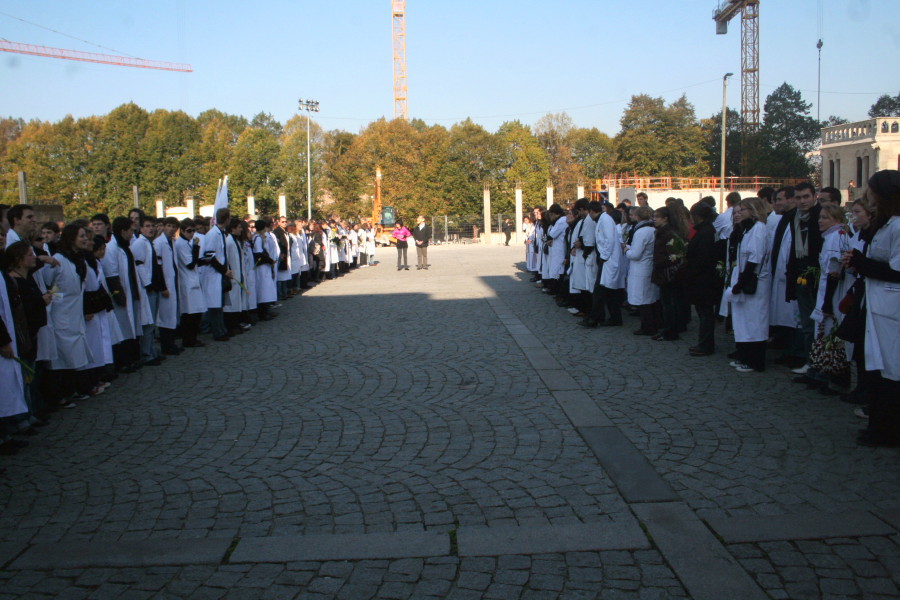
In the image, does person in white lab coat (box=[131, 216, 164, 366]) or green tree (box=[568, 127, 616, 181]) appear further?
green tree (box=[568, 127, 616, 181])

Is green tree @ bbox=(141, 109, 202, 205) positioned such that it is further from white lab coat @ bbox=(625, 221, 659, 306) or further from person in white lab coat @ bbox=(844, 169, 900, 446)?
person in white lab coat @ bbox=(844, 169, 900, 446)

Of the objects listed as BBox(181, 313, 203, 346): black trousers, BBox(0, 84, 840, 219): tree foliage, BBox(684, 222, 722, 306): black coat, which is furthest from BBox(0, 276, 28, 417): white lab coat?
BBox(0, 84, 840, 219): tree foliage

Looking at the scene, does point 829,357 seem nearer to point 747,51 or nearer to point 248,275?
point 248,275

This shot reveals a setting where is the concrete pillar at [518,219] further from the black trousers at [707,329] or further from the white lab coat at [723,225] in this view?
the black trousers at [707,329]

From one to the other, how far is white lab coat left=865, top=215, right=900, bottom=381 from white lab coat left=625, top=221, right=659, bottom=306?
522cm

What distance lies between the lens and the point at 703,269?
9.52 meters

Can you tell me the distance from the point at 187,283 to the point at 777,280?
7659mm

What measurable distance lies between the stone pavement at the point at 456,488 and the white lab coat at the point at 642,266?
6.18ft

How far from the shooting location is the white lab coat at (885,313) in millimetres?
5481

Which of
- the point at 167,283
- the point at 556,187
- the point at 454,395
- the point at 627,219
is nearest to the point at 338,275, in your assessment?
the point at 627,219

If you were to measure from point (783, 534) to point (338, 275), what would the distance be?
73.2 ft

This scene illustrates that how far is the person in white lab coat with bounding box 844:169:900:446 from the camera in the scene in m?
5.50

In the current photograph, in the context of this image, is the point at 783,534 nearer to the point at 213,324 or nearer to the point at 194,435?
the point at 194,435

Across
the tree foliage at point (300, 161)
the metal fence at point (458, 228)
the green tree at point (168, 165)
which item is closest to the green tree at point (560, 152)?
the tree foliage at point (300, 161)
